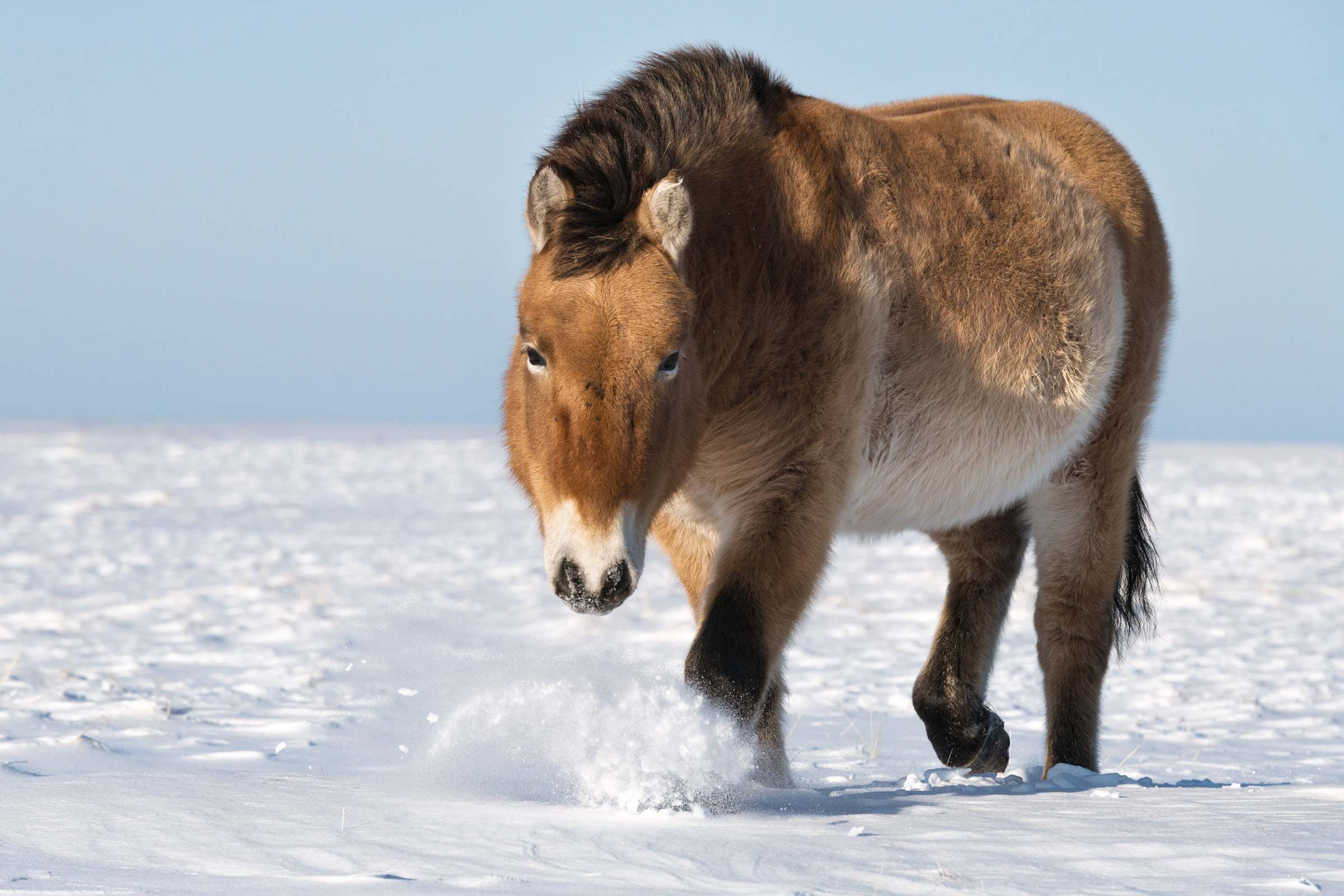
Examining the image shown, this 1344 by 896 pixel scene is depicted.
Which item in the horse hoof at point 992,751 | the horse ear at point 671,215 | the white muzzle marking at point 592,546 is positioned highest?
the horse ear at point 671,215

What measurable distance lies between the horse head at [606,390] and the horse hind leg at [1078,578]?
7.25ft

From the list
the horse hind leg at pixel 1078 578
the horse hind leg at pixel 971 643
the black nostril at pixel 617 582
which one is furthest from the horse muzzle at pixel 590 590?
the horse hind leg at pixel 1078 578

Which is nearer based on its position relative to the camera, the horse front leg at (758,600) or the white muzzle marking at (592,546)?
the white muzzle marking at (592,546)

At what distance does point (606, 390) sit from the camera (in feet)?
9.64

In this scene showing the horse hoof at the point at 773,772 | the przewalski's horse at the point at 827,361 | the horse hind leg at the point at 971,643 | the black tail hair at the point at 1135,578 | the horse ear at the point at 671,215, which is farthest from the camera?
the black tail hair at the point at 1135,578

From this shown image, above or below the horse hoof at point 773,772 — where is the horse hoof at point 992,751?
below

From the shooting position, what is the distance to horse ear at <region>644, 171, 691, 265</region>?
125 inches

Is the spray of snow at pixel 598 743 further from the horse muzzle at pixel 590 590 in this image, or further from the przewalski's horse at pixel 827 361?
the horse muzzle at pixel 590 590

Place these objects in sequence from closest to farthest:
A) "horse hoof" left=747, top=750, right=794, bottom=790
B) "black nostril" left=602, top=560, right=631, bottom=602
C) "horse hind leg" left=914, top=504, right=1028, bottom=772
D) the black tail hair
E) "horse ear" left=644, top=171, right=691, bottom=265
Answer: "black nostril" left=602, top=560, right=631, bottom=602, "horse ear" left=644, top=171, right=691, bottom=265, "horse hoof" left=747, top=750, right=794, bottom=790, "horse hind leg" left=914, top=504, right=1028, bottom=772, the black tail hair

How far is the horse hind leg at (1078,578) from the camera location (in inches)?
189

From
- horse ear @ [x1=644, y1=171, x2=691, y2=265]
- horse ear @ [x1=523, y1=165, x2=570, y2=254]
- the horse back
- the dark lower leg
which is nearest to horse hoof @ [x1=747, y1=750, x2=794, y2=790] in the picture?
the horse back

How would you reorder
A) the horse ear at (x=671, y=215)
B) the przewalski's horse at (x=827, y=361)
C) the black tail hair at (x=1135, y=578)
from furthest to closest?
the black tail hair at (x=1135, y=578), the horse ear at (x=671, y=215), the przewalski's horse at (x=827, y=361)

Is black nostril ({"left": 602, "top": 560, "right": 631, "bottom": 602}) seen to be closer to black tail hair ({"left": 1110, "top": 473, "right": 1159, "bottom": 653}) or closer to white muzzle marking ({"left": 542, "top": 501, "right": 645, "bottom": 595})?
white muzzle marking ({"left": 542, "top": 501, "right": 645, "bottom": 595})

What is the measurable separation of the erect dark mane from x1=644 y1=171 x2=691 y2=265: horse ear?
0.26ft
